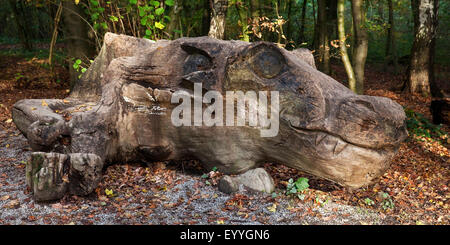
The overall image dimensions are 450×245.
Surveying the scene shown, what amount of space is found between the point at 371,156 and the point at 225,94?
6.63 ft

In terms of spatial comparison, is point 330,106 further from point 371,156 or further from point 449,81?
point 449,81

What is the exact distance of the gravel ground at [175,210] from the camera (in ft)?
13.2

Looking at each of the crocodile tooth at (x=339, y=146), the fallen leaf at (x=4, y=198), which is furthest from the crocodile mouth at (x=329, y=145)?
the fallen leaf at (x=4, y=198)

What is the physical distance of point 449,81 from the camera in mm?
15656

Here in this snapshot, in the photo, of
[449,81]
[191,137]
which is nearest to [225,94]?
[191,137]

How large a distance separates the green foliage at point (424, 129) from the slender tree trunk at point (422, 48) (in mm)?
2978

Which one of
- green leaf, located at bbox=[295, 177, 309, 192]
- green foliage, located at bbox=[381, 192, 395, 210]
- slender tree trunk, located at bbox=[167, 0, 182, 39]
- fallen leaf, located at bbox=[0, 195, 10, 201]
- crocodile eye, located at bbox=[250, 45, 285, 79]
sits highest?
slender tree trunk, located at bbox=[167, 0, 182, 39]

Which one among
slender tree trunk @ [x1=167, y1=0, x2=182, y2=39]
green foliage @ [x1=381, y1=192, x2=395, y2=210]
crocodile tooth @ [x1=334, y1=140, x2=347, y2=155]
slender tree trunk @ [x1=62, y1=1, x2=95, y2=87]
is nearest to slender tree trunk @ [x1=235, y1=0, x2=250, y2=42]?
slender tree trunk @ [x1=167, y1=0, x2=182, y2=39]

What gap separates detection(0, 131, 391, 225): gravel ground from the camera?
4.04 m

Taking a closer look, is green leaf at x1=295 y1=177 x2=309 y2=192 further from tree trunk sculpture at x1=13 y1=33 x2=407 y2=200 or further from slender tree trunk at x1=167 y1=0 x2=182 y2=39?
slender tree trunk at x1=167 y1=0 x2=182 y2=39

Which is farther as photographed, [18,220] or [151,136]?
[151,136]

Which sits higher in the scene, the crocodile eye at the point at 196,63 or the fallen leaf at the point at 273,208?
the crocodile eye at the point at 196,63

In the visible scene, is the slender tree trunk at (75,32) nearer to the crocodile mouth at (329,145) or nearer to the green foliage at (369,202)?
the crocodile mouth at (329,145)

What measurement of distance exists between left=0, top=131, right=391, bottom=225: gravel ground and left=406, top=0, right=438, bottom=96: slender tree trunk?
7938 millimetres
